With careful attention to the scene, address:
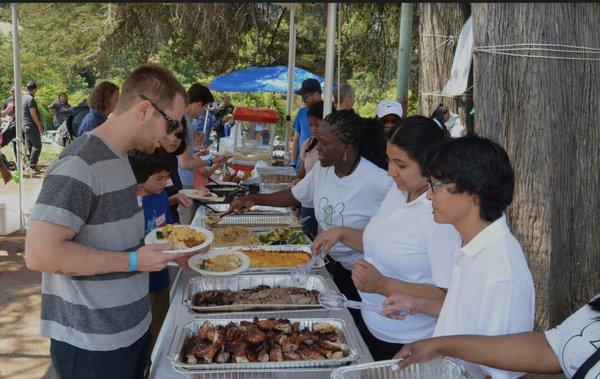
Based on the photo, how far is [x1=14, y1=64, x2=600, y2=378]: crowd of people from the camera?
1241 mm

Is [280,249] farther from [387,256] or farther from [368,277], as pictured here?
[368,277]

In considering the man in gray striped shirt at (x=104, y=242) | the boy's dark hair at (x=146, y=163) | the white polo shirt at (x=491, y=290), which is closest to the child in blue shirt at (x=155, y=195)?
the boy's dark hair at (x=146, y=163)

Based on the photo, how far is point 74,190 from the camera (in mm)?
1410

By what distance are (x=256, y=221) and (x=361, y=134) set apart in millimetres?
1045

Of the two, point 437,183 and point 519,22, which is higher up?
point 519,22

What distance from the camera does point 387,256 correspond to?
1.80 meters

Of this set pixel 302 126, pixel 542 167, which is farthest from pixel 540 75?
pixel 302 126

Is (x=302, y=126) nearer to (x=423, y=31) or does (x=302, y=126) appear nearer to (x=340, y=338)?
(x=423, y=31)

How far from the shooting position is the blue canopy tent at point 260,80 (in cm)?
1141

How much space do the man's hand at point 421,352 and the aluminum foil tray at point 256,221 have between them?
6.37 feet

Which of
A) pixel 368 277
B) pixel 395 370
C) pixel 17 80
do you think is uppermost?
pixel 17 80

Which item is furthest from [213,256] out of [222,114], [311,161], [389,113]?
[222,114]

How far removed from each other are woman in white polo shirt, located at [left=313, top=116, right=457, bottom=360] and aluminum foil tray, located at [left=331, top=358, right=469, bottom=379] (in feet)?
1.02

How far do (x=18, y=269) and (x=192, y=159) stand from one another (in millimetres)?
2228
